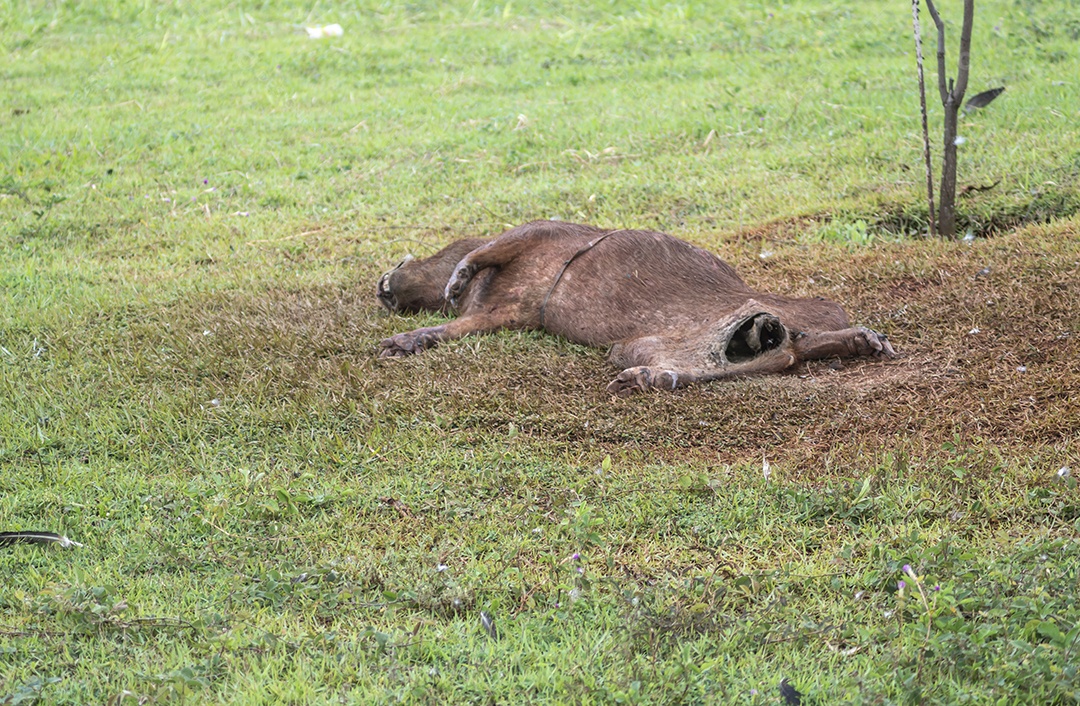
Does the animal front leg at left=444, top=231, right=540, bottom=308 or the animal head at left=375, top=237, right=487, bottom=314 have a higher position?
the animal front leg at left=444, top=231, right=540, bottom=308

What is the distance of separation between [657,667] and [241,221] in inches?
218

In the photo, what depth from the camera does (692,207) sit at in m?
7.15

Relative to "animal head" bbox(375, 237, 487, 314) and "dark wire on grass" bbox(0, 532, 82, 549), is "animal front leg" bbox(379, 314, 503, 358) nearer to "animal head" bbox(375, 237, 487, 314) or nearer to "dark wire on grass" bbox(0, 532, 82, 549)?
"animal head" bbox(375, 237, 487, 314)

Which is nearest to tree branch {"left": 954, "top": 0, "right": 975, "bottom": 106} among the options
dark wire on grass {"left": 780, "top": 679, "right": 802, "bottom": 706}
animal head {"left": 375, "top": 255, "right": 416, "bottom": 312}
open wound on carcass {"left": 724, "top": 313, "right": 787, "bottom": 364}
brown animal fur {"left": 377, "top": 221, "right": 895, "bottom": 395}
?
brown animal fur {"left": 377, "top": 221, "right": 895, "bottom": 395}

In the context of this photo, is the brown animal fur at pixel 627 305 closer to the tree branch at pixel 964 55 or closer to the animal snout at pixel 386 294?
the animal snout at pixel 386 294

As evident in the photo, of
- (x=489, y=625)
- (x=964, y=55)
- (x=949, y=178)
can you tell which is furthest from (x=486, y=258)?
(x=964, y=55)

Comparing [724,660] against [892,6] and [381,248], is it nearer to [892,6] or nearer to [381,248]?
[381,248]

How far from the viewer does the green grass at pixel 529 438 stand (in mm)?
2803

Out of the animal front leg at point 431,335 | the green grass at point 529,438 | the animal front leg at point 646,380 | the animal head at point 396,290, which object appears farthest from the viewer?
the animal head at point 396,290

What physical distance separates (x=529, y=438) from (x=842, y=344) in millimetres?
1434

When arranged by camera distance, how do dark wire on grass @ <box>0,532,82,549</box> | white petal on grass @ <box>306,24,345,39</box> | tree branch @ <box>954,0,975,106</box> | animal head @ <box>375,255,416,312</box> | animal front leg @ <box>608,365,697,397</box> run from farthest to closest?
white petal on grass @ <box>306,24,345,39</box>
tree branch @ <box>954,0,975,106</box>
animal head @ <box>375,255,416,312</box>
animal front leg @ <box>608,365,697,397</box>
dark wire on grass @ <box>0,532,82,549</box>

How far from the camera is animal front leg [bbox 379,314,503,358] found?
16.2ft

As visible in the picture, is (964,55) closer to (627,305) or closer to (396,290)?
(627,305)

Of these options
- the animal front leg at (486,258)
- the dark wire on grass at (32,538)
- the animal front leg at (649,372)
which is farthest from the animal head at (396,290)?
the dark wire on grass at (32,538)
